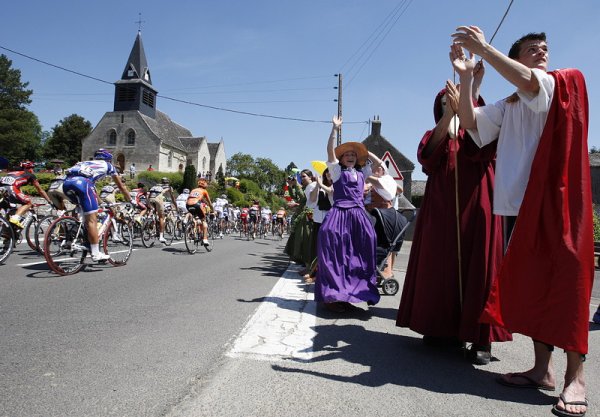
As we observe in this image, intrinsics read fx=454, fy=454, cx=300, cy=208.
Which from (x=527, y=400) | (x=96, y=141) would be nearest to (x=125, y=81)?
(x=96, y=141)

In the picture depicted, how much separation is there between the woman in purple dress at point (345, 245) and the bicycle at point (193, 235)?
22.7 ft

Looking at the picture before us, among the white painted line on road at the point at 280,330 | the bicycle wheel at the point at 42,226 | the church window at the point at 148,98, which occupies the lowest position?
the white painted line on road at the point at 280,330

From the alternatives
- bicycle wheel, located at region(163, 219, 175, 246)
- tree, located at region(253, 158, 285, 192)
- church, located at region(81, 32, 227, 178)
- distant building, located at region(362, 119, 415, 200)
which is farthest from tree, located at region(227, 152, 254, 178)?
bicycle wheel, located at region(163, 219, 175, 246)

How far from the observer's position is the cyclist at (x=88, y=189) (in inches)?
257

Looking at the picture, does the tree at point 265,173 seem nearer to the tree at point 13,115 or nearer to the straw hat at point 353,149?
the tree at point 13,115

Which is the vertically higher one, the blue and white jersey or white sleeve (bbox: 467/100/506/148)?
white sleeve (bbox: 467/100/506/148)

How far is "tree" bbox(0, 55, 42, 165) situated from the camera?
Result: 68125 mm

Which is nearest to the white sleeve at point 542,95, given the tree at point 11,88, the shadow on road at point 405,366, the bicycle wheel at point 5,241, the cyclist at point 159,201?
the shadow on road at point 405,366

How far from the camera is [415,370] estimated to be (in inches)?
111

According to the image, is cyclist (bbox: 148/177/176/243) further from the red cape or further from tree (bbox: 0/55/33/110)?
tree (bbox: 0/55/33/110)

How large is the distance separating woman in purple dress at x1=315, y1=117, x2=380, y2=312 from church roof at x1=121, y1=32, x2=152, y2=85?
68.3m

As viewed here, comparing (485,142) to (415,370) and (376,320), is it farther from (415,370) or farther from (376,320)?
(376,320)

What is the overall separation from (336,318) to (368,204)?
9.02 feet

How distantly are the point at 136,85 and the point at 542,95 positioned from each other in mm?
71123
